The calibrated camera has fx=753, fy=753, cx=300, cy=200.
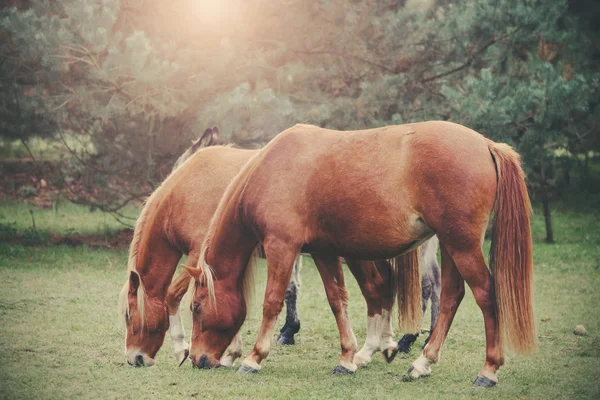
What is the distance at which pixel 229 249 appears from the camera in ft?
18.7

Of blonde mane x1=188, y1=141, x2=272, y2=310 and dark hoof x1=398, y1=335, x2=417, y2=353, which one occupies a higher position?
blonde mane x1=188, y1=141, x2=272, y2=310

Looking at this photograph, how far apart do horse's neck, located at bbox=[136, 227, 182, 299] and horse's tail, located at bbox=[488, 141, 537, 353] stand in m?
2.69

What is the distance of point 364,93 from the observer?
1162 cm

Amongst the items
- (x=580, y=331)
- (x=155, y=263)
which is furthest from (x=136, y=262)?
(x=580, y=331)

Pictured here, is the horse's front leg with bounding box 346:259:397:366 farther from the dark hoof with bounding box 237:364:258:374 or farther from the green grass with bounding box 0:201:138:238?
the green grass with bounding box 0:201:138:238

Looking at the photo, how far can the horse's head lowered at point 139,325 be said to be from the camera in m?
5.86

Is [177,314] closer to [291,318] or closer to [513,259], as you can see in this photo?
[291,318]

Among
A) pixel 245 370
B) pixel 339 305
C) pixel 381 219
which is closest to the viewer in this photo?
pixel 381 219

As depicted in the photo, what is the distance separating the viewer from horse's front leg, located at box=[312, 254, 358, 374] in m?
5.63

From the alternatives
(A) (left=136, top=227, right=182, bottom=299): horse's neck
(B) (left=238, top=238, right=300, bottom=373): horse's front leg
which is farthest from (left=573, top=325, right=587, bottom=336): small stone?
→ (A) (left=136, top=227, right=182, bottom=299): horse's neck

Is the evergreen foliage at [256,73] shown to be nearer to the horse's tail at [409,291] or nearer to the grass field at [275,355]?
the grass field at [275,355]

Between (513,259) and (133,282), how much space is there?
2.89 meters

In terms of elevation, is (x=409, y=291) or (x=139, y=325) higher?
(x=409, y=291)

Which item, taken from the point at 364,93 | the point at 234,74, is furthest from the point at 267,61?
the point at 364,93
